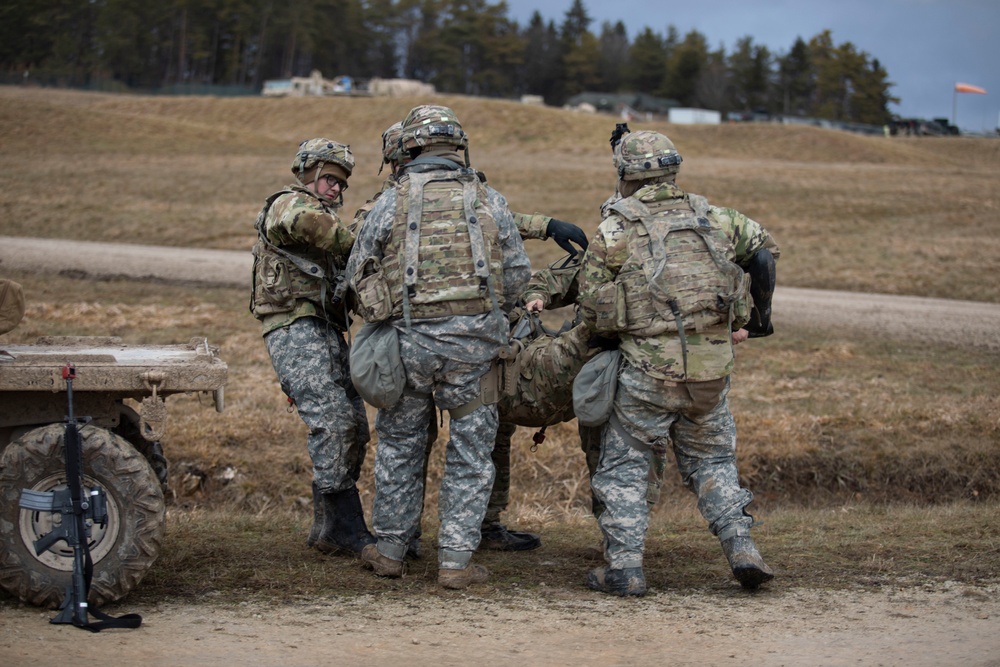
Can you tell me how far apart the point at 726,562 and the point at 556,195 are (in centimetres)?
2194

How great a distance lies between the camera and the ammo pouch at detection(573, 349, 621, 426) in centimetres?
593

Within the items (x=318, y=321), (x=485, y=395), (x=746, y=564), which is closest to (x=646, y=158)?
(x=485, y=395)

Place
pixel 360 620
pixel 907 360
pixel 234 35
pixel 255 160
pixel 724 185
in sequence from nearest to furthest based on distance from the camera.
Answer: pixel 360 620, pixel 907 360, pixel 724 185, pixel 255 160, pixel 234 35

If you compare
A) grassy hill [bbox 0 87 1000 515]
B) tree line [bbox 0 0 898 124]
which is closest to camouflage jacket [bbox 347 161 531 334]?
grassy hill [bbox 0 87 1000 515]

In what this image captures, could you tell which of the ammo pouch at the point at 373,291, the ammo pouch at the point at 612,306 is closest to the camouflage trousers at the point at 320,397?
the ammo pouch at the point at 373,291

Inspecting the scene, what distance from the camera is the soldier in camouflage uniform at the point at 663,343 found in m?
5.83

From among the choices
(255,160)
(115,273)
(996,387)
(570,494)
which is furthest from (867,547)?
(255,160)

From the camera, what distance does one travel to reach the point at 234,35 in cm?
8338

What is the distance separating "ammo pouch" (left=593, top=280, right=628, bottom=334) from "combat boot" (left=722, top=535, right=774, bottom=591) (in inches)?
49.8

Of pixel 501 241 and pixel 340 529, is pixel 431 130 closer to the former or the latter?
pixel 501 241

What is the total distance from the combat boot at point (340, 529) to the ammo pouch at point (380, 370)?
947 mm

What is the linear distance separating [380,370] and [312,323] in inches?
34.0

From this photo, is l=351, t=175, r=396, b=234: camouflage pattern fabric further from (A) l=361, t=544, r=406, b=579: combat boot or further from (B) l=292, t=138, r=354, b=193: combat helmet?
(A) l=361, t=544, r=406, b=579: combat boot

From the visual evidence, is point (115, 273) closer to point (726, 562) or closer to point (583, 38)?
point (726, 562)
